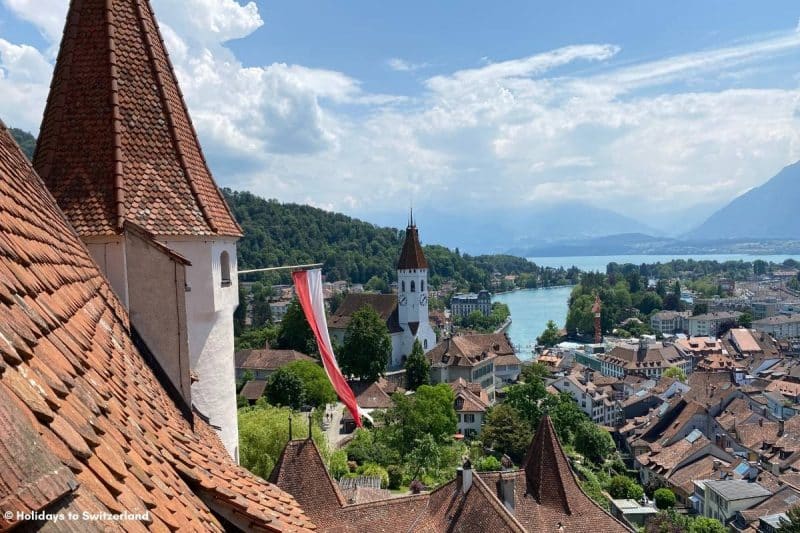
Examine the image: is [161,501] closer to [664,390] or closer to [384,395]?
[384,395]

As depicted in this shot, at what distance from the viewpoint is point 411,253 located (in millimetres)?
71312

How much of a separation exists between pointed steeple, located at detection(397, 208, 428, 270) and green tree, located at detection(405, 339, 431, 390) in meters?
12.6

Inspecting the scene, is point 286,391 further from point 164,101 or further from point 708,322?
point 708,322

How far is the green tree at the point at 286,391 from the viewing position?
48.2m

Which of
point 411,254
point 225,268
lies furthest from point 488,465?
point 411,254

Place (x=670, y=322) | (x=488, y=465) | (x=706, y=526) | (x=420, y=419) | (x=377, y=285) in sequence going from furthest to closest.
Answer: (x=377, y=285) → (x=670, y=322) → (x=420, y=419) → (x=488, y=465) → (x=706, y=526)

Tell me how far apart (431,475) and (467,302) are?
443 feet

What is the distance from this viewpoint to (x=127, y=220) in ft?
21.0

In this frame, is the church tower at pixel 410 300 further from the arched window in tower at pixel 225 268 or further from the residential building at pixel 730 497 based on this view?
the arched window in tower at pixel 225 268

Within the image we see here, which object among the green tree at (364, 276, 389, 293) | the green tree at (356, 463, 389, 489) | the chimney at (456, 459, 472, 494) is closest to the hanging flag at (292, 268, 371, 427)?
the chimney at (456, 459, 472, 494)

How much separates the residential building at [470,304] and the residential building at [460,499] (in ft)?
470

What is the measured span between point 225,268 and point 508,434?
1534 inches

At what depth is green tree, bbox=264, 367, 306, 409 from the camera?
158 ft

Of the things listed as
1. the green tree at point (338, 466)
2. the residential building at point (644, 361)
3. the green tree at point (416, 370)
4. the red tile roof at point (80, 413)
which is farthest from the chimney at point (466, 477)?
the residential building at point (644, 361)
